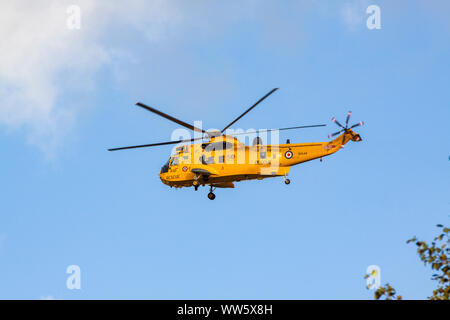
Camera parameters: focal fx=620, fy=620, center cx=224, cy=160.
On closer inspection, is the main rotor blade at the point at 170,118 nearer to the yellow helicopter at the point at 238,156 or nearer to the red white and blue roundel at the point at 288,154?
the yellow helicopter at the point at 238,156

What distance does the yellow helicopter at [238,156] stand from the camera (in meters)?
53.2

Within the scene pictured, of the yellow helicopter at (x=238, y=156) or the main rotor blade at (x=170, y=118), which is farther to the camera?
the yellow helicopter at (x=238, y=156)

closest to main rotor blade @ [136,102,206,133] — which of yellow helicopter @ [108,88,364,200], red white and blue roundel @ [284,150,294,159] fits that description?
yellow helicopter @ [108,88,364,200]

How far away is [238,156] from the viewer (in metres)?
54.2

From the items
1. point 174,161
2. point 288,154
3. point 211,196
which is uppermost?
point 174,161

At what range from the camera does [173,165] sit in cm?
5853

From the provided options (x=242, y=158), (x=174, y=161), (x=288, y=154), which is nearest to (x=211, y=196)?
(x=174, y=161)

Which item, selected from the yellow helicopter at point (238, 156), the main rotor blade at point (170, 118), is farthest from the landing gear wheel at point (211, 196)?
the main rotor blade at point (170, 118)

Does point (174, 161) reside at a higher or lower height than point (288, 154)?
higher

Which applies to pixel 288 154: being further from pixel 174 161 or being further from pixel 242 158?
pixel 174 161
